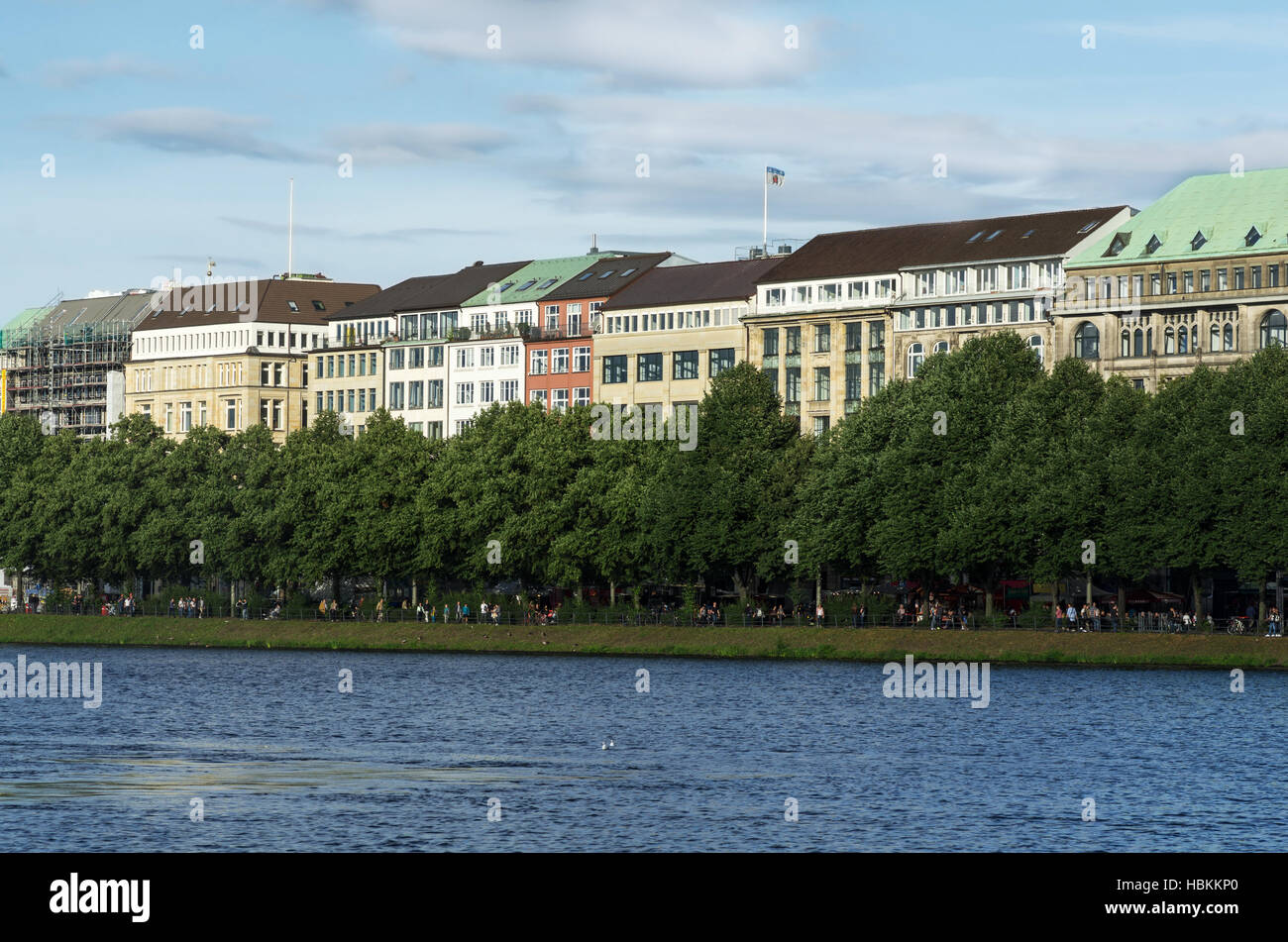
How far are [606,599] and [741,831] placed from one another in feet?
295

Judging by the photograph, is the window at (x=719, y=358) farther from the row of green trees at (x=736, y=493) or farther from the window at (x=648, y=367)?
the row of green trees at (x=736, y=493)

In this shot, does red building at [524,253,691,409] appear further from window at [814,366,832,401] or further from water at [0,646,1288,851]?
water at [0,646,1288,851]

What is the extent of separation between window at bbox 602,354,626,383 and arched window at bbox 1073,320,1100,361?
39.2 m

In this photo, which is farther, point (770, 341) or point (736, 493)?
point (770, 341)

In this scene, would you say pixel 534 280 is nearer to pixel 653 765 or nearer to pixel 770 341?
pixel 770 341

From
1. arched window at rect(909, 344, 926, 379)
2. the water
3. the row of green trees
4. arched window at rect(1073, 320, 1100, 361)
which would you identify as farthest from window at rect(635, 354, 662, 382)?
the water

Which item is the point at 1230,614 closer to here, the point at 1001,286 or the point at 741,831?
the point at 1001,286

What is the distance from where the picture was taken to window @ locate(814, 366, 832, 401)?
16312 centimetres

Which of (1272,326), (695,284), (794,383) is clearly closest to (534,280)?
(695,284)

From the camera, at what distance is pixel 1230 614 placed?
123m

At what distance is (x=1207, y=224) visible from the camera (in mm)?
145750

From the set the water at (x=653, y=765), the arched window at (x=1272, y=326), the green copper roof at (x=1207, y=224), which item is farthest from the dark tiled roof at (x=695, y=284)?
the water at (x=653, y=765)

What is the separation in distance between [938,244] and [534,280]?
1711 inches
